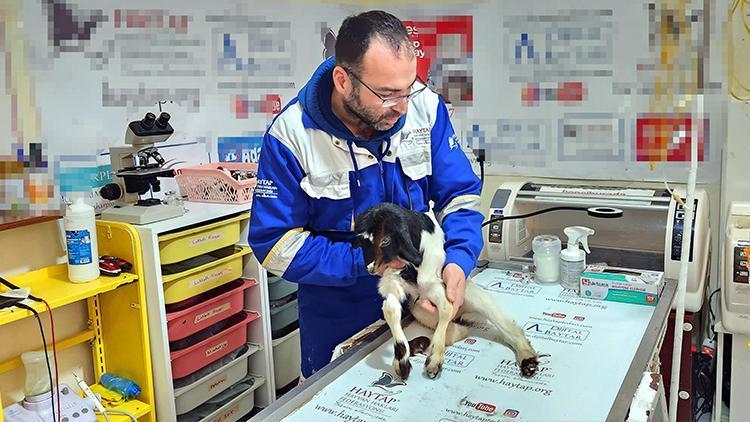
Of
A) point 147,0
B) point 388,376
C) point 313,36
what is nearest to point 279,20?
point 313,36

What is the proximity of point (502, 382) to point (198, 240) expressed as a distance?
4.35 ft

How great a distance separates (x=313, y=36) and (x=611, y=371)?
78.8 inches

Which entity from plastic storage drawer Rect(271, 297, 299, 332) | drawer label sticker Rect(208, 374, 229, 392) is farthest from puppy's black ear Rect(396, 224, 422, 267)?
plastic storage drawer Rect(271, 297, 299, 332)

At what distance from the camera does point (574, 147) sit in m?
2.49

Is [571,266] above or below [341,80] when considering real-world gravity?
below

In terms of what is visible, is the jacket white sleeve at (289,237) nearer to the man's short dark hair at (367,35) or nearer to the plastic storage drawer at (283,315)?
the man's short dark hair at (367,35)

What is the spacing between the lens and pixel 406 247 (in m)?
1.30

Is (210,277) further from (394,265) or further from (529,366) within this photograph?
(529,366)

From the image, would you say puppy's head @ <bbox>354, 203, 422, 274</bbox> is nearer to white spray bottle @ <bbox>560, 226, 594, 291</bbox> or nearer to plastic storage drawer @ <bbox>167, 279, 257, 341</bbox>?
white spray bottle @ <bbox>560, 226, 594, 291</bbox>

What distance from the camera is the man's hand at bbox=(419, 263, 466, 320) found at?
137 centimetres

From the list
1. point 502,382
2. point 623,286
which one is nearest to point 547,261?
point 623,286

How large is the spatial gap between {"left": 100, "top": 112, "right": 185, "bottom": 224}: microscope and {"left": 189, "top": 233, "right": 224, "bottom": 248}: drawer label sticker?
0.40 ft

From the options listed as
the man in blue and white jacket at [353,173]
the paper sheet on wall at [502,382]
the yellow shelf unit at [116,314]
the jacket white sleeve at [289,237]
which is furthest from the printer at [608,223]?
the yellow shelf unit at [116,314]

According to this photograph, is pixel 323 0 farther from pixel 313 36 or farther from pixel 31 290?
pixel 31 290
